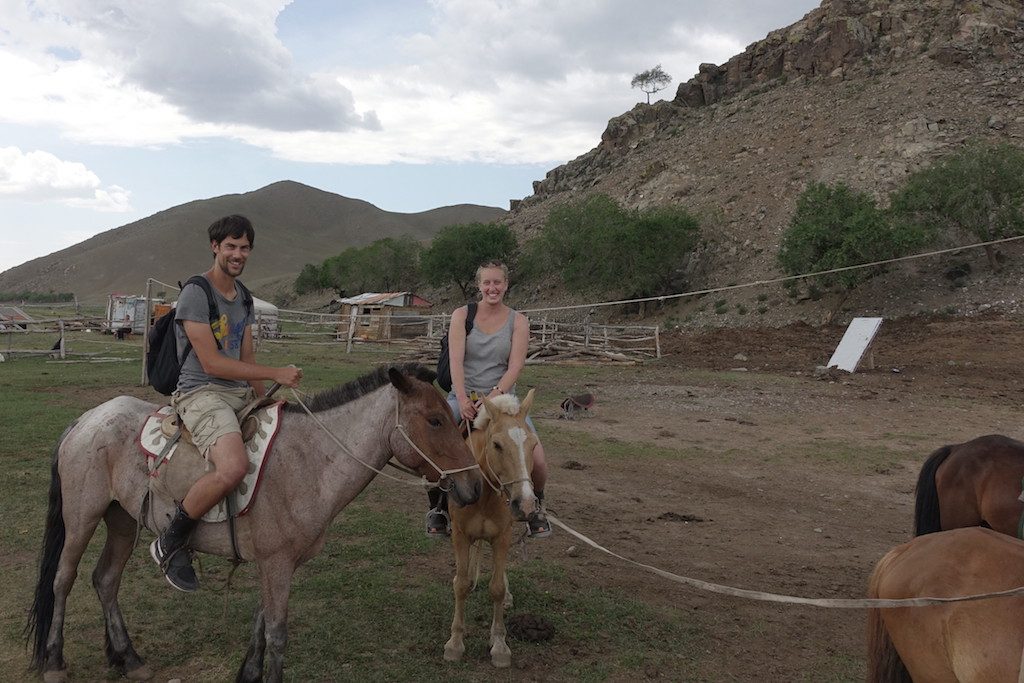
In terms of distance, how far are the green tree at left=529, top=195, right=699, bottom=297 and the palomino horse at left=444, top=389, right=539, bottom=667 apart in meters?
34.8

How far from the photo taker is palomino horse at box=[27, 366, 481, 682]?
11.8ft

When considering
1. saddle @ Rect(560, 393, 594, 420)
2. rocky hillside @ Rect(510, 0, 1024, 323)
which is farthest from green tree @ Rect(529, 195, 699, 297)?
saddle @ Rect(560, 393, 594, 420)

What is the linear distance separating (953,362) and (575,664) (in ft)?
68.7

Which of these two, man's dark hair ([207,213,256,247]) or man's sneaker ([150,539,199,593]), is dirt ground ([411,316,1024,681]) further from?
man's dark hair ([207,213,256,247])

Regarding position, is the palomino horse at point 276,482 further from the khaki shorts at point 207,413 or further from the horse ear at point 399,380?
the khaki shorts at point 207,413

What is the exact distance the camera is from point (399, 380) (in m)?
3.54

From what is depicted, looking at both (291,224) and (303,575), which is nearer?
(303,575)

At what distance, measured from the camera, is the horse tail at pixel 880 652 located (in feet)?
9.71

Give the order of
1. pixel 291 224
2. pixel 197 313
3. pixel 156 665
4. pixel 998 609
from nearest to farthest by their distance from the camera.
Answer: pixel 998 609
pixel 197 313
pixel 156 665
pixel 291 224

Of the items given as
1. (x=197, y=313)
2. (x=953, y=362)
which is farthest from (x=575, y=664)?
(x=953, y=362)

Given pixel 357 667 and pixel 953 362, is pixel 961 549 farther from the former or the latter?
pixel 953 362

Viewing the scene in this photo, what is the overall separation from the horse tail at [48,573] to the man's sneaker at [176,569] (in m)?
0.98

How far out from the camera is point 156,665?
418 centimetres

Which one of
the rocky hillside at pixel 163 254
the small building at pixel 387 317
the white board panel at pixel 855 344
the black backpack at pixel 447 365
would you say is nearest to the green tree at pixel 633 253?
the small building at pixel 387 317
